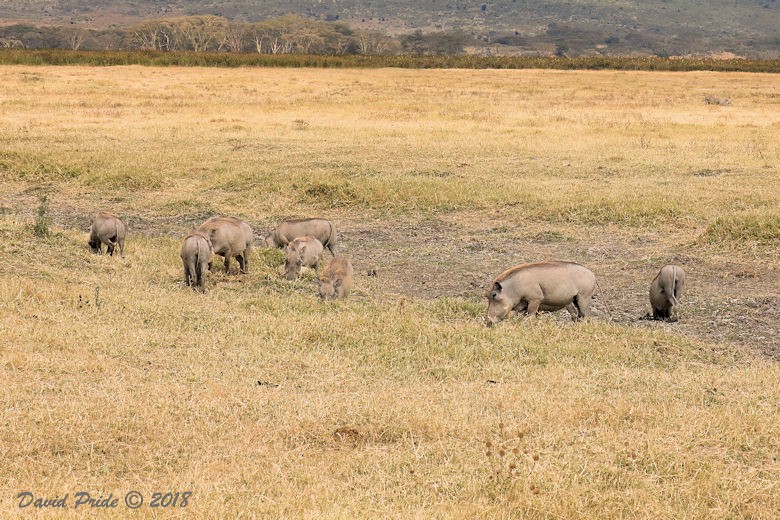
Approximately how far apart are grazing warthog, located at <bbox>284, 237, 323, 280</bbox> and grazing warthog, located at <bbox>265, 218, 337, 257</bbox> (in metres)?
0.78

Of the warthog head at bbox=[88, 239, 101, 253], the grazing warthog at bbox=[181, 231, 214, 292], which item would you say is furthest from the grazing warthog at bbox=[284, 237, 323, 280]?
the warthog head at bbox=[88, 239, 101, 253]

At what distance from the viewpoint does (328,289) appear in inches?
431

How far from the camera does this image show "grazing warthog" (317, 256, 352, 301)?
11.0 meters

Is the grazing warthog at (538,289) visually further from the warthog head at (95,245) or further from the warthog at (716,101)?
the warthog at (716,101)

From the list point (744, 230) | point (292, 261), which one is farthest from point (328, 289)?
point (744, 230)

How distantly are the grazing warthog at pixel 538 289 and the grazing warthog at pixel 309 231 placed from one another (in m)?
4.21

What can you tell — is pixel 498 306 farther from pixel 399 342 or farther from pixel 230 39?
pixel 230 39

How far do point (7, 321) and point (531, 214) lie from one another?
1011 cm

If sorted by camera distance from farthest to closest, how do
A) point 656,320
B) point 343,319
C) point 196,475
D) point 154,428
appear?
point 656,320 < point 343,319 < point 154,428 < point 196,475

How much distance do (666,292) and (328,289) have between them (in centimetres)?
387

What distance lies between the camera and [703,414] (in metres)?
6.65

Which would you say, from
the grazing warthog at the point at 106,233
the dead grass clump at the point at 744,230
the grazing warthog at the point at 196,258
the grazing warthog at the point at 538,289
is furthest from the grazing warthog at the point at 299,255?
the dead grass clump at the point at 744,230

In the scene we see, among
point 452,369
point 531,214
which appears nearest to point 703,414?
point 452,369

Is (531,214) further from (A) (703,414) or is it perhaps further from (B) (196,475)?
(B) (196,475)
